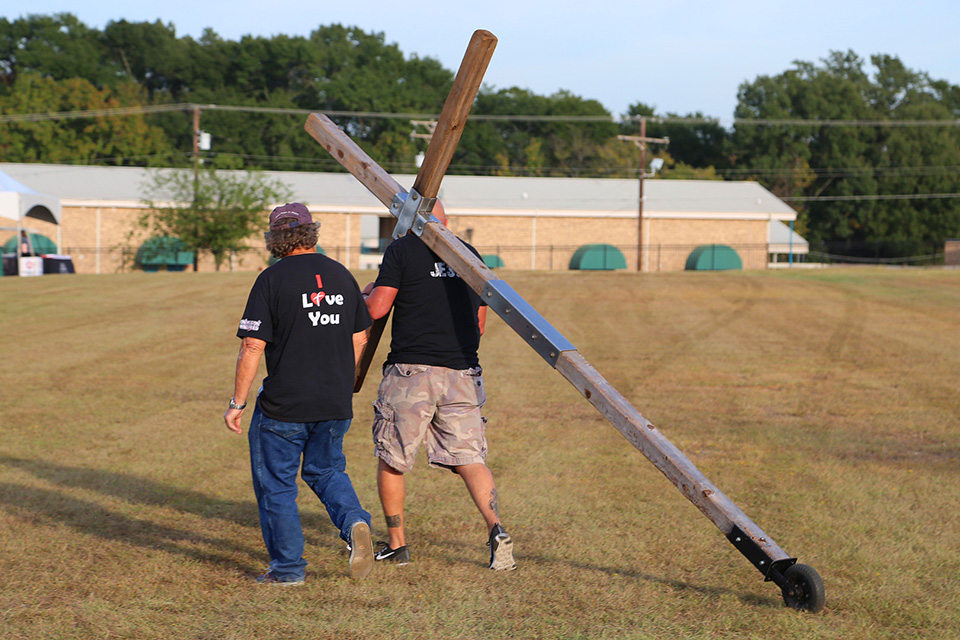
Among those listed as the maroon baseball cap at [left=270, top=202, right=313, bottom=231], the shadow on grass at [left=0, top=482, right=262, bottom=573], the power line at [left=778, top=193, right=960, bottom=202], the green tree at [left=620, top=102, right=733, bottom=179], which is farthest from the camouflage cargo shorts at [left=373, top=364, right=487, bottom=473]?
the green tree at [left=620, top=102, right=733, bottom=179]

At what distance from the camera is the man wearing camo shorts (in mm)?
5000

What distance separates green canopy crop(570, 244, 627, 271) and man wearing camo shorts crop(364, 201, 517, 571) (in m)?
43.6

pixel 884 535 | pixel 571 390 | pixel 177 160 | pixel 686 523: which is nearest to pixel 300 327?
pixel 686 523

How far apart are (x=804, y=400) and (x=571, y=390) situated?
2.91 m

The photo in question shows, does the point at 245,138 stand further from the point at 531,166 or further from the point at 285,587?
the point at 285,587

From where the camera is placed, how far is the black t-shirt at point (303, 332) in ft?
15.5

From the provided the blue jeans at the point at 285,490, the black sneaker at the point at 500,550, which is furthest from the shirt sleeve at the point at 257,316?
the black sneaker at the point at 500,550

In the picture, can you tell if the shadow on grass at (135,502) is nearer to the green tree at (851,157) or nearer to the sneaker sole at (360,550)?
the sneaker sole at (360,550)

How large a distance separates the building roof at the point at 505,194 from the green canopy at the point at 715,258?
113 inches

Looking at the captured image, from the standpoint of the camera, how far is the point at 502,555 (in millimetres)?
5004

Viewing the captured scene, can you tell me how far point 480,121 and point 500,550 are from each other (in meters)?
78.5

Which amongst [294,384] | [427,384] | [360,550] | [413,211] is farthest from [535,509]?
[413,211]

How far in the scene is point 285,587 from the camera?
4.73 m

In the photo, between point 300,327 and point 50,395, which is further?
point 50,395
